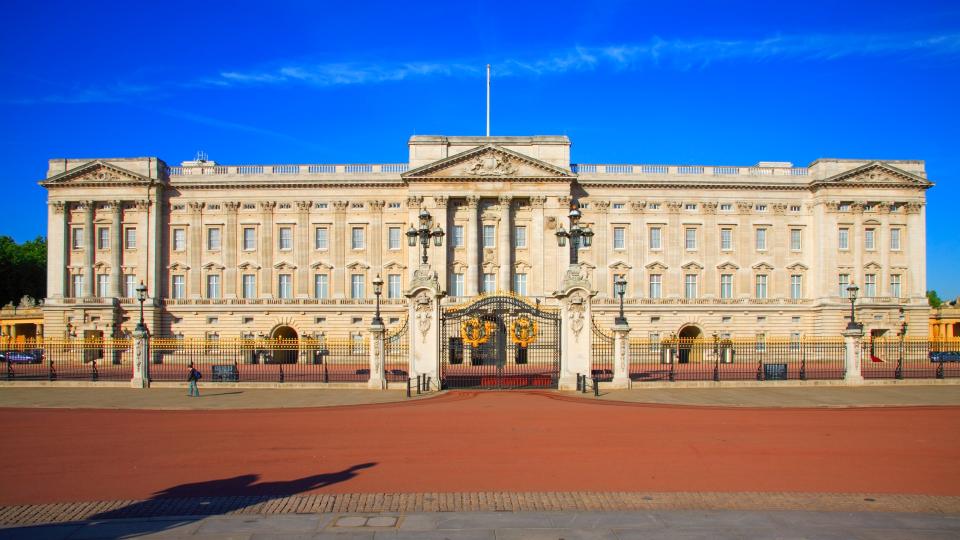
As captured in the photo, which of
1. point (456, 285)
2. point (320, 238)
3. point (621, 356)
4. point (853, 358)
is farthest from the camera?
point (320, 238)

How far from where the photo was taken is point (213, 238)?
200ft

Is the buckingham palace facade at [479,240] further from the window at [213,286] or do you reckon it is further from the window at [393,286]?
the window at [393,286]

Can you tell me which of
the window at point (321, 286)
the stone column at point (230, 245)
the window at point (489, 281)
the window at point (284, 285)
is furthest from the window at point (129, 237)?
the window at point (489, 281)

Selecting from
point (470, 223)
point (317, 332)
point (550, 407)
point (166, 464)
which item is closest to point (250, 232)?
point (317, 332)

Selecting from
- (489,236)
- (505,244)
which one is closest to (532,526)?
(505,244)

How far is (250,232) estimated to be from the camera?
6109 cm

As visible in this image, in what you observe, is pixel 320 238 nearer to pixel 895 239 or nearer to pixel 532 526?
pixel 895 239

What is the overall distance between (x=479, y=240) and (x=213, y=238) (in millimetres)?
22501

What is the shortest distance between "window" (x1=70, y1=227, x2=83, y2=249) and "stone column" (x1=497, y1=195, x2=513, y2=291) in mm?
34762

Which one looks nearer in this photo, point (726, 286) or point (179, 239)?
point (726, 286)

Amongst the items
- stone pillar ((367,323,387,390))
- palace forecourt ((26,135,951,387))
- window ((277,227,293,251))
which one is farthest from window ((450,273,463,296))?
stone pillar ((367,323,387,390))

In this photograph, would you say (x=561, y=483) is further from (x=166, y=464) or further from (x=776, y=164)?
(x=776, y=164)

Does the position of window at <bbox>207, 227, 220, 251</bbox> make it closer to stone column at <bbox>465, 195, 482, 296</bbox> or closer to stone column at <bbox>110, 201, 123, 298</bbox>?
stone column at <bbox>110, 201, 123, 298</bbox>

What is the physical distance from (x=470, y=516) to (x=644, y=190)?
→ 52.4 meters
